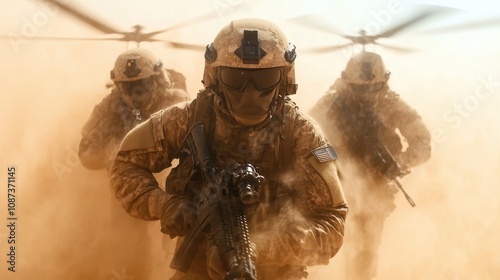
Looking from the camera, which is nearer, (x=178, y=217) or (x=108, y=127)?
(x=178, y=217)

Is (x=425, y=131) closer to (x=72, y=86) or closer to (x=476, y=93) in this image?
(x=476, y=93)

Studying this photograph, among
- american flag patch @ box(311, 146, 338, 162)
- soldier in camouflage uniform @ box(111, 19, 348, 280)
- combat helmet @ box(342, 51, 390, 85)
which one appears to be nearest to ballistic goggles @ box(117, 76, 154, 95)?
combat helmet @ box(342, 51, 390, 85)

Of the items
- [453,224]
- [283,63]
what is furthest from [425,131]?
[283,63]

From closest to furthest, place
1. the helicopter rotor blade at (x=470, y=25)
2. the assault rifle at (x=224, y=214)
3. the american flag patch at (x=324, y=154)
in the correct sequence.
→ 1. the assault rifle at (x=224, y=214)
2. the american flag patch at (x=324, y=154)
3. the helicopter rotor blade at (x=470, y=25)

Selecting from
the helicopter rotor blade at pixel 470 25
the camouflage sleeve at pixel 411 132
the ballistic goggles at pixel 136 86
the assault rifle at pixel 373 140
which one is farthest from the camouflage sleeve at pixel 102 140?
the helicopter rotor blade at pixel 470 25

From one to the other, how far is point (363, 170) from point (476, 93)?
382cm

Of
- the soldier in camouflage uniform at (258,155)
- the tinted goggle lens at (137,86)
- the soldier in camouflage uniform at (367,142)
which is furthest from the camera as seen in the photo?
the soldier in camouflage uniform at (367,142)

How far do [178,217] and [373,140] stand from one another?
385 centimetres

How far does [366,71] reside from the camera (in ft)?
21.5

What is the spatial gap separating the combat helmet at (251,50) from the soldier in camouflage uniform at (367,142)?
328 centimetres

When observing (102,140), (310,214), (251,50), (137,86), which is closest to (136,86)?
(137,86)

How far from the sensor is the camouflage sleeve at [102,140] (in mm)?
5555
